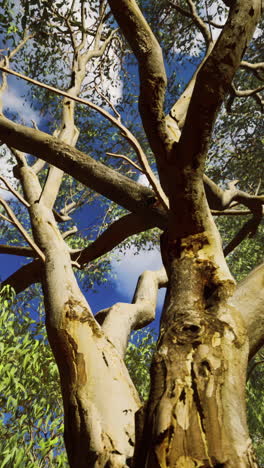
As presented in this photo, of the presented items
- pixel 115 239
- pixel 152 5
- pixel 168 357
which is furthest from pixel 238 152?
pixel 168 357

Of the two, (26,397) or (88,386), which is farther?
(26,397)

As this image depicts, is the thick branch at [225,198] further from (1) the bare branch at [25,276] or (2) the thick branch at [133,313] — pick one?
(1) the bare branch at [25,276]

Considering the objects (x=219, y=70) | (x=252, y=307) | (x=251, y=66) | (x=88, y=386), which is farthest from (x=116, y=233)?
(x=251, y=66)

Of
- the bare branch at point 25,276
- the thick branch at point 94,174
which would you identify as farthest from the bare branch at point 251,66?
the bare branch at point 25,276

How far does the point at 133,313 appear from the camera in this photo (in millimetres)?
3605

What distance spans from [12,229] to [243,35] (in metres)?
12.4

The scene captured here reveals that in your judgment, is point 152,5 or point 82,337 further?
point 152,5

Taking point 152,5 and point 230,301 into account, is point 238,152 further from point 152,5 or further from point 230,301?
point 230,301

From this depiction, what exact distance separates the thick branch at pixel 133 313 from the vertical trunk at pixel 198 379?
1080 mm

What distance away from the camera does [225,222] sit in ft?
34.9

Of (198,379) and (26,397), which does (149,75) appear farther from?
(26,397)

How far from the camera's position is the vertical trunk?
123 centimetres

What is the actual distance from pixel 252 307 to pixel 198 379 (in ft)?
1.68

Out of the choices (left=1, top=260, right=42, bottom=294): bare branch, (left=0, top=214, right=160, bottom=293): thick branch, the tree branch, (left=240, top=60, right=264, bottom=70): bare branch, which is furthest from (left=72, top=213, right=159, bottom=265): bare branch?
(left=240, top=60, right=264, bottom=70): bare branch
